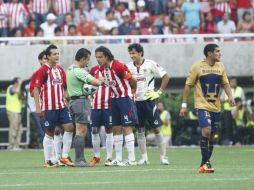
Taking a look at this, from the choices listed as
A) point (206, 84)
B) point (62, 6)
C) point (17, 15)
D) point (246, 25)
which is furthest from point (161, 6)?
point (206, 84)

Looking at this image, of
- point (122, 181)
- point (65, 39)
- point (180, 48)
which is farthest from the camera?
point (180, 48)

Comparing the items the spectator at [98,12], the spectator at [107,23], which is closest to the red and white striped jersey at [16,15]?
the spectator at [98,12]

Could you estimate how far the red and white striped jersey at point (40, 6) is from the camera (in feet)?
121

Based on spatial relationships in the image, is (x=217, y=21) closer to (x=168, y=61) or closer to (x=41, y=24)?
(x=168, y=61)

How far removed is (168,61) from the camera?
3597 cm

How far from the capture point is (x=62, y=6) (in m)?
37.0

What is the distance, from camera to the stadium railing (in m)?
33.8

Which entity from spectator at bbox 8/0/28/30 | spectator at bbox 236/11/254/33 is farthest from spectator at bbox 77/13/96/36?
spectator at bbox 236/11/254/33

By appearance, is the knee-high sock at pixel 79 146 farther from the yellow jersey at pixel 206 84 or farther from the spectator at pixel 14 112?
the spectator at pixel 14 112

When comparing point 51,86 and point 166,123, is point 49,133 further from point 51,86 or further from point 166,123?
point 166,123

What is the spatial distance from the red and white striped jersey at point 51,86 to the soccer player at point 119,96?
794 millimetres

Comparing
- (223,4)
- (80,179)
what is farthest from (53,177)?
(223,4)

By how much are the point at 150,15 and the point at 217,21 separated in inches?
80.1

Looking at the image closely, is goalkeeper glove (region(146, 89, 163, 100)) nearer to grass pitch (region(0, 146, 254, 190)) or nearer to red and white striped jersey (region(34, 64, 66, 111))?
grass pitch (region(0, 146, 254, 190))
